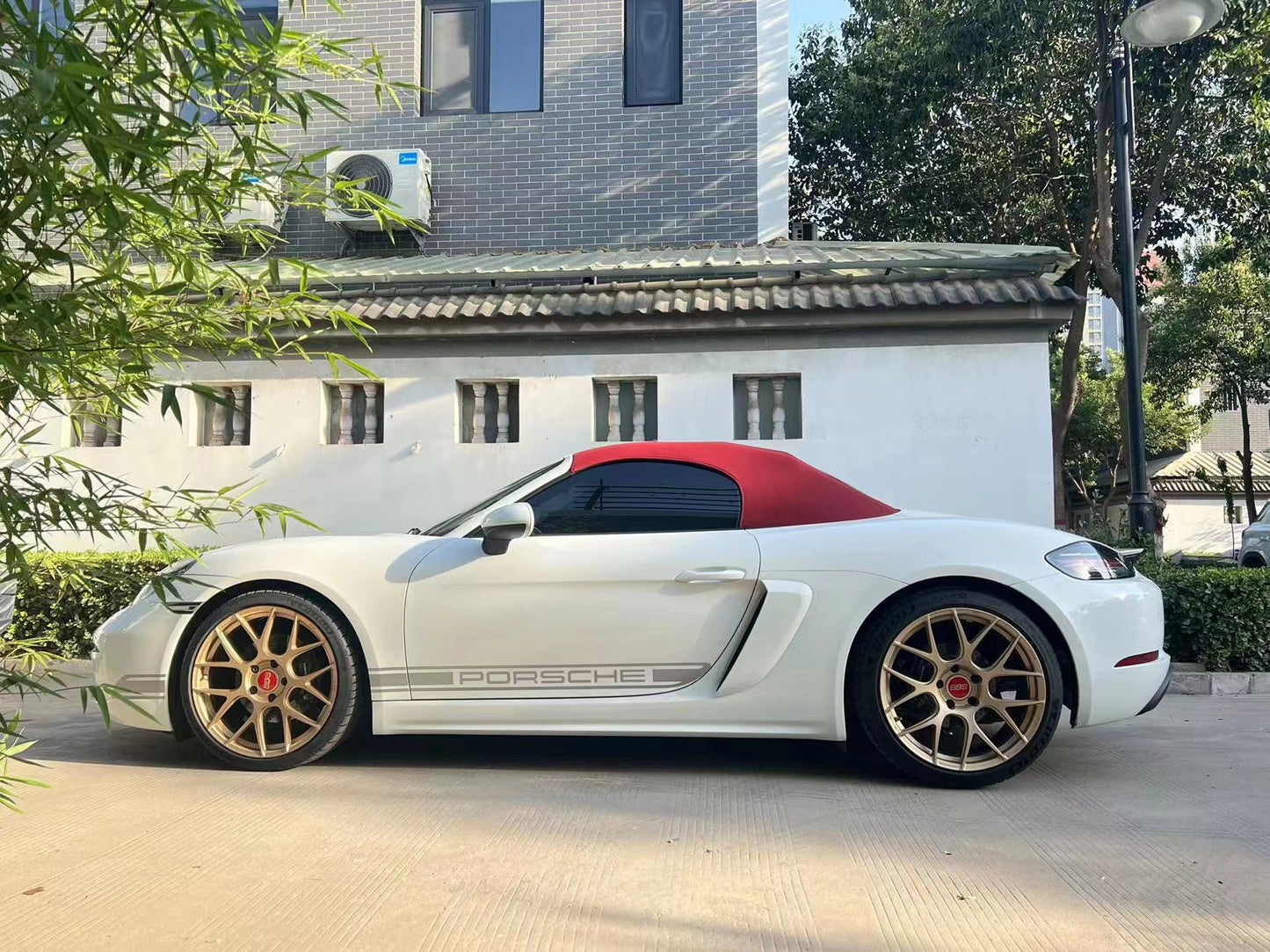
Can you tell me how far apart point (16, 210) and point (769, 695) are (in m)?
2.87

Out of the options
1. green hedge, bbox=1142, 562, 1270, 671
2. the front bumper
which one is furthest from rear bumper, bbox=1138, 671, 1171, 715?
the front bumper

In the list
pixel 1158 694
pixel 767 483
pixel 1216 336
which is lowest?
pixel 1158 694

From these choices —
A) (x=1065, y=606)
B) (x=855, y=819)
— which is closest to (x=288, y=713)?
(x=855, y=819)

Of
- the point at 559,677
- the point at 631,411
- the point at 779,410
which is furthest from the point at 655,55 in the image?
the point at 559,677

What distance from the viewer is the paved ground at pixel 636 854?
8.35 ft

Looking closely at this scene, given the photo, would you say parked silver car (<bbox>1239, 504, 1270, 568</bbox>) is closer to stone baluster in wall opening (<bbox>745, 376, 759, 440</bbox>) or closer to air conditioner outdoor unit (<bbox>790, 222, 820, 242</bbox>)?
air conditioner outdoor unit (<bbox>790, 222, 820, 242</bbox>)

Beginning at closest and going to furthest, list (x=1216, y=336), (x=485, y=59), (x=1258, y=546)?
1. (x=485, y=59)
2. (x=1258, y=546)
3. (x=1216, y=336)

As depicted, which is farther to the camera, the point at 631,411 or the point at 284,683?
the point at 631,411

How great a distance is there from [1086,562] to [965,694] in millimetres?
712

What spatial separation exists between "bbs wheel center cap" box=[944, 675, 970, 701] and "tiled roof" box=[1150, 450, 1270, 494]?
1396 inches

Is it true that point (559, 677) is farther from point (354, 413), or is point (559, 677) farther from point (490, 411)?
point (354, 413)

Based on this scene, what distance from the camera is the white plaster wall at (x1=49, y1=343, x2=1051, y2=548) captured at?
303 inches

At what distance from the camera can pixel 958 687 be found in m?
3.87

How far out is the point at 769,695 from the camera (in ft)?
12.8
